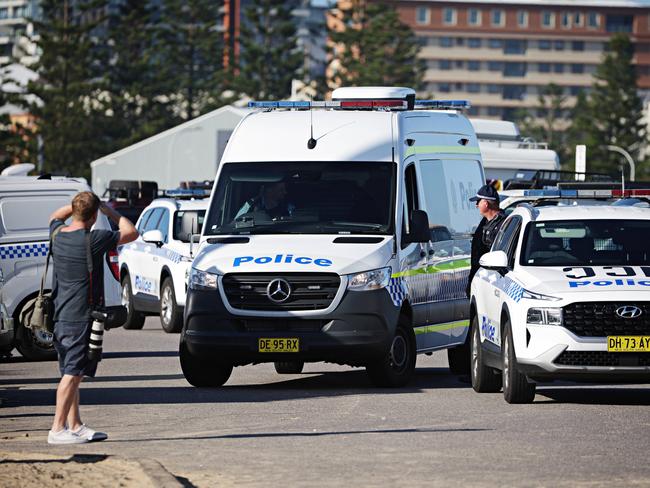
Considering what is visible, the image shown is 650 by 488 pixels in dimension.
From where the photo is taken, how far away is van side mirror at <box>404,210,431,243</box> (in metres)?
16.3

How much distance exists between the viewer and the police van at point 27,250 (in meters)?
20.3

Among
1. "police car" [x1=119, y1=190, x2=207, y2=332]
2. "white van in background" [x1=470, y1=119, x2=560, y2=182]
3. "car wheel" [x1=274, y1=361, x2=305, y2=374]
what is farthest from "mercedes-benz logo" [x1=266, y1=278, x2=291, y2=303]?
"white van in background" [x1=470, y1=119, x2=560, y2=182]

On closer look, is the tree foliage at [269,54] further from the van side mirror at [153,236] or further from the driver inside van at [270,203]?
the driver inside van at [270,203]

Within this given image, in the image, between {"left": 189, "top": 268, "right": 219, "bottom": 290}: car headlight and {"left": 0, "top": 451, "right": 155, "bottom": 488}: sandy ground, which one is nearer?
{"left": 0, "top": 451, "right": 155, "bottom": 488}: sandy ground

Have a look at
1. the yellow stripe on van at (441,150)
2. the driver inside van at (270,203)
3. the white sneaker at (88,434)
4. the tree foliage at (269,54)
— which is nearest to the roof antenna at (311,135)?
the driver inside van at (270,203)

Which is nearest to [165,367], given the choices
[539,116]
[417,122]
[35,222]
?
[35,222]

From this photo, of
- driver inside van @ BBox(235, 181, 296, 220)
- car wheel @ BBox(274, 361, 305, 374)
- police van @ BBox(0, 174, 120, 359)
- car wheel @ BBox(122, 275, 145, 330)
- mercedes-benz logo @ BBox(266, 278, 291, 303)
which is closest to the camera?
mercedes-benz logo @ BBox(266, 278, 291, 303)

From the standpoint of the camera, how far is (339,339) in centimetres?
1549

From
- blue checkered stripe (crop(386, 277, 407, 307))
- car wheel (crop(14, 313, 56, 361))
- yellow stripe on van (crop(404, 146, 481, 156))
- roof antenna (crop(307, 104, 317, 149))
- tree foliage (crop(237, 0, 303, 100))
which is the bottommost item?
car wheel (crop(14, 313, 56, 361))

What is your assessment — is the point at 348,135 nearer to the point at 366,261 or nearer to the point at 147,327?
the point at 366,261

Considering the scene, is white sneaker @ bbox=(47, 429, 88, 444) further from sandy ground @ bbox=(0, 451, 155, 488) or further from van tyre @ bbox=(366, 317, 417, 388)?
van tyre @ bbox=(366, 317, 417, 388)

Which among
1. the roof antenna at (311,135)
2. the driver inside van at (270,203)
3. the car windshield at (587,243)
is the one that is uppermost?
the roof antenna at (311,135)

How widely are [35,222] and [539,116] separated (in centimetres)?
17590

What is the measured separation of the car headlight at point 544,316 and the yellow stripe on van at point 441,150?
137 inches
